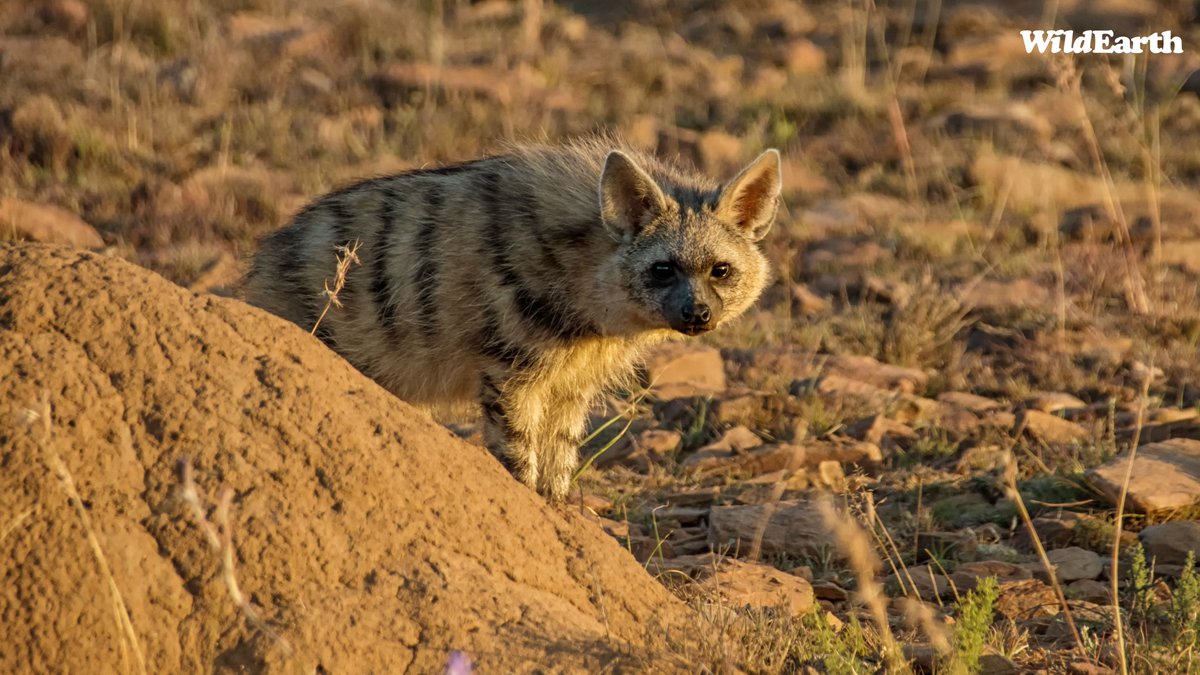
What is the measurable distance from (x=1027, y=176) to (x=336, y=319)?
7.23 meters

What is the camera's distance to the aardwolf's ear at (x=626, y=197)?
5848 mm

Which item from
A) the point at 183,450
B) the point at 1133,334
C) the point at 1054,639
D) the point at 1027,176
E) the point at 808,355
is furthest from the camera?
the point at 1027,176

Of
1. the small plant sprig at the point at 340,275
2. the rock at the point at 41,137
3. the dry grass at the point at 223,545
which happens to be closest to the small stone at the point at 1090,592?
the small plant sprig at the point at 340,275

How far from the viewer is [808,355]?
28.0ft

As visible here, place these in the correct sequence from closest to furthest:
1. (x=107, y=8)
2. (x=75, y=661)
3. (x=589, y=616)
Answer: (x=75, y=661), (x=589, y=616), (x=107, y=8)

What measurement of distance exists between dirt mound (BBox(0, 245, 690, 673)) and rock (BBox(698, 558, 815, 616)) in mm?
761

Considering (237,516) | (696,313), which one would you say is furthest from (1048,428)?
(237,516)

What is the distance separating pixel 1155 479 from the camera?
20.7 ft

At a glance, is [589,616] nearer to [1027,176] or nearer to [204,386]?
[204,386]

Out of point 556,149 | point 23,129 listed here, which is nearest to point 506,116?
point 23,129

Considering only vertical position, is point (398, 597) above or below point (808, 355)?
above

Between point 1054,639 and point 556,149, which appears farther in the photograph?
point 556,149

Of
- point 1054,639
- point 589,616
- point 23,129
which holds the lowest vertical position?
point 23,129

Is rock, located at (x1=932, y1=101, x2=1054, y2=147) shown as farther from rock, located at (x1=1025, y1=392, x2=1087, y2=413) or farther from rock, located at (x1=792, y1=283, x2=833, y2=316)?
rock, located at (x1=1025, y1=392, x2=1087, y2=413)
